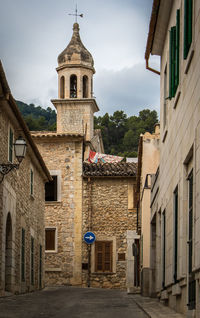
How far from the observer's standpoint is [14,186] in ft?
61.6

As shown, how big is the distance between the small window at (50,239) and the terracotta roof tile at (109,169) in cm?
338

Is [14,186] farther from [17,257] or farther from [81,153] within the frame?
[81,153]

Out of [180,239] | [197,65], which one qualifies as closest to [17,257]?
[180,239]

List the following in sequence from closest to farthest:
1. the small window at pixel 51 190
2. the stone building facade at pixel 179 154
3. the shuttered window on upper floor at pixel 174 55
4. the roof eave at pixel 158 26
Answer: the stone building facade at pixel 179 154 → the shuttered window on upper floor at pixel 174 55 → the roof eave at pixel 158 26 → the small window at pixel 51 190

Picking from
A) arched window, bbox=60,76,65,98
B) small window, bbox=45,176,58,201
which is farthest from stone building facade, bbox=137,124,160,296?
arched window, bbox=60,76,65,98

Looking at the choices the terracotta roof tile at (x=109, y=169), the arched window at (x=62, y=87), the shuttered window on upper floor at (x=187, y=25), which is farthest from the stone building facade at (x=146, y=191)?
the arched window at (x=62, y=87)

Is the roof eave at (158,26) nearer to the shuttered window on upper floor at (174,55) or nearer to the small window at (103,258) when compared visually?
the shuttered window on upper floor at (174,55)

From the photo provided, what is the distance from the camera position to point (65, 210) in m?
32.6

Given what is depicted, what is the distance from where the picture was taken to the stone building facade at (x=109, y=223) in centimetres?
3219

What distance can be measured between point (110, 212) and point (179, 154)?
22.4 meters

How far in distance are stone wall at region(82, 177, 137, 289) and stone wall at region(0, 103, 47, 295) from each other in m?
6.46

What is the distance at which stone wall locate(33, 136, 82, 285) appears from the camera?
105ft

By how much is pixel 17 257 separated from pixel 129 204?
1385 centimetres

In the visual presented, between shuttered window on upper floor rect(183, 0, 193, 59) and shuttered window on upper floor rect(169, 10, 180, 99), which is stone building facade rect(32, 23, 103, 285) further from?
shuttered window on upper floor rect(183, 0, 193, 59)
